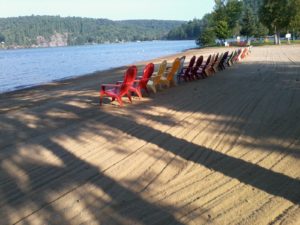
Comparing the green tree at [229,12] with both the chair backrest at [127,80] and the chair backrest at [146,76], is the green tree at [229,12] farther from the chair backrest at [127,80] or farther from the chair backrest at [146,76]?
the chair backrest at [127,80]

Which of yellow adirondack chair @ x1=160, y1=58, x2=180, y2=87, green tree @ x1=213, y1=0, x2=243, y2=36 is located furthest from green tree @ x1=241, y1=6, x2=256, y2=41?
yellow adirondack chair @ x1=160, y1=58, x2=180, y2=87

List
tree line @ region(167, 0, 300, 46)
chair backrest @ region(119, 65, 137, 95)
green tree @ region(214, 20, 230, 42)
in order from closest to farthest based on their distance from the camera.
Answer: chair backrest @ region(119, 65, 137, 95) < tree line @ region(167, 0, 300, 46) < green tree @ region(214, 20, 230, 42)

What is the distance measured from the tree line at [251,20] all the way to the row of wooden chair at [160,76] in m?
41.5

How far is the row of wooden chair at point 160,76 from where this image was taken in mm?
10711

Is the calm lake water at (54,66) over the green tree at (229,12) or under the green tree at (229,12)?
under

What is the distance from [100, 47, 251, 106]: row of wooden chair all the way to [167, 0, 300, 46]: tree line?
4152cm

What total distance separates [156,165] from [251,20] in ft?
253

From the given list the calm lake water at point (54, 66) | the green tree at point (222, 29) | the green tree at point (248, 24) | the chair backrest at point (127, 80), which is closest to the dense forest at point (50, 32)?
the calm lake water at point (54, 66)

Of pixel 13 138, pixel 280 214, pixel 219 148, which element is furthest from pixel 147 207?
pixel 13 138

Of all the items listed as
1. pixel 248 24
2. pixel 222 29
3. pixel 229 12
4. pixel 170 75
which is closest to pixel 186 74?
pixel 170 75

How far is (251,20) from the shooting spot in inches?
3103

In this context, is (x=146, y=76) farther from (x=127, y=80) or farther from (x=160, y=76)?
(x=127, y=80)

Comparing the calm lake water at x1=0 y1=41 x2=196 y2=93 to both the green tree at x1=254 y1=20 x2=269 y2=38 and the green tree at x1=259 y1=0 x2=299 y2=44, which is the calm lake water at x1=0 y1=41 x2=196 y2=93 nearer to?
the green tree at x1=259 y1=0 x2=299 y2=44

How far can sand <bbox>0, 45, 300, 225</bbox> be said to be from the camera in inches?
166
